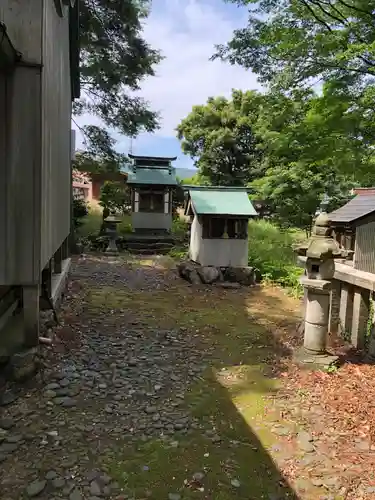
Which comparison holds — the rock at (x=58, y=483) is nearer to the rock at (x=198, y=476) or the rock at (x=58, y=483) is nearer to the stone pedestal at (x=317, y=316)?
the rock at (x=198, y=476)

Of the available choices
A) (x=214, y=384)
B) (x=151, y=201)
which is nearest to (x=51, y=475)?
(x=214, y=384)

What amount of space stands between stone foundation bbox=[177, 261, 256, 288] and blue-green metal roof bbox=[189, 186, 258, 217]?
1.67 metres

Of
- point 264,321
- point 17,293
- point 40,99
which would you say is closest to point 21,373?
point 17,293

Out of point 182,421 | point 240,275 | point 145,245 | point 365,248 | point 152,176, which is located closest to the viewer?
point 182,421

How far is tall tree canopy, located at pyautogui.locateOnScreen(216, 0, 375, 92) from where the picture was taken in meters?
7.27

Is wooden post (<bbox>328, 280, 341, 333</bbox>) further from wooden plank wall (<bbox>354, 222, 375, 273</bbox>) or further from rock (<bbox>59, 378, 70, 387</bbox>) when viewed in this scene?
rock (<bbox>59, 378, 70, 387</bbox>)

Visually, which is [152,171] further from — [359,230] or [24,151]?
[24,151]

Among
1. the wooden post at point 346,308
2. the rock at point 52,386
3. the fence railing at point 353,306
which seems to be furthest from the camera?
the wooden post at point 346,308

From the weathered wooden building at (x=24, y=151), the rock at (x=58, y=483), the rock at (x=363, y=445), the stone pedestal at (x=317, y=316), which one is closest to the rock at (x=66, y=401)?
the weathered wooden building at (x=24, y=151)

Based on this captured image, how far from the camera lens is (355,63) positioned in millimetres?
7551

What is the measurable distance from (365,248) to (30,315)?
845 centimetres

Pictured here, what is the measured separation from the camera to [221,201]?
39.7 ft

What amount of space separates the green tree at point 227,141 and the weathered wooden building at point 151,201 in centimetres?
574

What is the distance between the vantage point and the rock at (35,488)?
2.74 m
